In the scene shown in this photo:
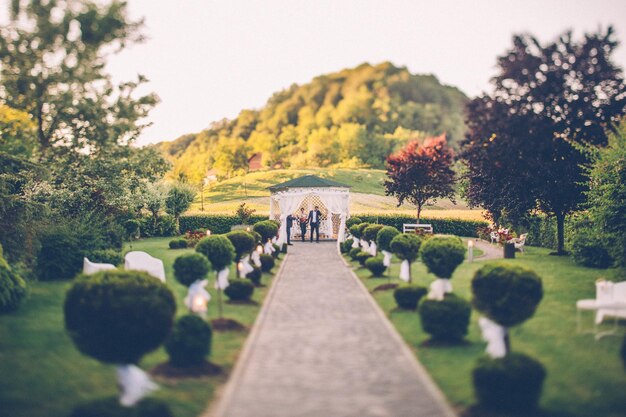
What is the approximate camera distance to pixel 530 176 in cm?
2597

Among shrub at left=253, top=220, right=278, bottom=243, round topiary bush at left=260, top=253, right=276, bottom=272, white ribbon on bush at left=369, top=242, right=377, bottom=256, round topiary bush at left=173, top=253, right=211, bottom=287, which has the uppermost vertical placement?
shrub at left=253, top=220, right=278, bottom=243

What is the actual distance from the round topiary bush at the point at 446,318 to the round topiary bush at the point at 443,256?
352 centimetres

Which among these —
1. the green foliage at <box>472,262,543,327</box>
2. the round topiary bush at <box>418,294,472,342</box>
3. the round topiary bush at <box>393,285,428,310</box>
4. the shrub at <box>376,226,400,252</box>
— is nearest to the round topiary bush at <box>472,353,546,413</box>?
the green foliage at <box>472,262,543,327</box>

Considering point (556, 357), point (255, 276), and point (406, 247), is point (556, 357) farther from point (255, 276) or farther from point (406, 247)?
point (255, 276)

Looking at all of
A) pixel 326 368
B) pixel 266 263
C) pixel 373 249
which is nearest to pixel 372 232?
pixel 373 249

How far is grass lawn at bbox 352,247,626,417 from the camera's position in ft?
27.0

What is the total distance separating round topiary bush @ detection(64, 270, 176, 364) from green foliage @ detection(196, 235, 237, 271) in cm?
791

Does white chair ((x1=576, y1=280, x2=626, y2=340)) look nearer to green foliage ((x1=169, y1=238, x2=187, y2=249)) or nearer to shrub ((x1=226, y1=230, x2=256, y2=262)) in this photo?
shrub ((x1=226, y1=230, x2=256, y2=262))

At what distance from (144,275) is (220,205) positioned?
5577 centimetres

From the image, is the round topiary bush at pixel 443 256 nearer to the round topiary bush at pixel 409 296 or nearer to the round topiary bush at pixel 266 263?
the round topiary bush at pixel 409 296

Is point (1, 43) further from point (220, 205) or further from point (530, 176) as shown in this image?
point (220, 205)

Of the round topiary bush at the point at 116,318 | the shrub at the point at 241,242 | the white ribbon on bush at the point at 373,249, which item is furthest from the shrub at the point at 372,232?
the round topiary bush at the point at 116,318

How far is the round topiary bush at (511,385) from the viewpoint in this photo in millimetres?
7785

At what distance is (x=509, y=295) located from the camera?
1008 centimetres
